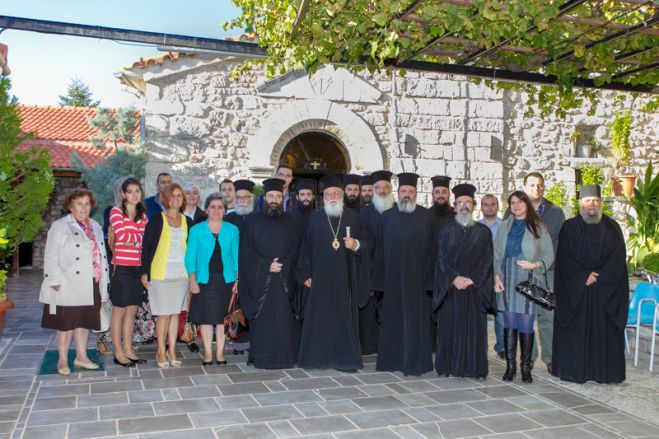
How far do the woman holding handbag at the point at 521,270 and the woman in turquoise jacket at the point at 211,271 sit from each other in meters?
2.61

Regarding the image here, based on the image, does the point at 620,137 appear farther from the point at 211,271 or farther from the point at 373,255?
the point at 211,271

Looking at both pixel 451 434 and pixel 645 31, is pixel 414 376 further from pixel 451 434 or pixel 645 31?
pixel 645 31

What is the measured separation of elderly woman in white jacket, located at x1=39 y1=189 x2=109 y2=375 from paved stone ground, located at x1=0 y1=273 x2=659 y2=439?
1.36 feet

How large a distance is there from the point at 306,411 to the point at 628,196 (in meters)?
10.8

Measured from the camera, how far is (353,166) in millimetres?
12375

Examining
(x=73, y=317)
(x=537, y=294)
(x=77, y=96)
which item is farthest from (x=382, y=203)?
(x=77, y=96)

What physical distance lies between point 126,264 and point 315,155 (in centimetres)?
659

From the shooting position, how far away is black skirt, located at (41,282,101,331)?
19.5 feet

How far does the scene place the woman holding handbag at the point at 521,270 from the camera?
19.3ft

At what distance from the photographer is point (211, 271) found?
6387 mm

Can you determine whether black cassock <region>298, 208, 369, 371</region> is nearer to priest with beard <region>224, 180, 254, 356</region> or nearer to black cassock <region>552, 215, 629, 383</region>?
priest with beard <region>224, 180, 254, 356</region>

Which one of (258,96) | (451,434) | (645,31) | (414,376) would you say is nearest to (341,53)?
(645,31)

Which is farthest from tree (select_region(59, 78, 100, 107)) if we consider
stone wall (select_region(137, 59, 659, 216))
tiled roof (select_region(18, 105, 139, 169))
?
stone wall (select_region(137, 59, 659, 216))

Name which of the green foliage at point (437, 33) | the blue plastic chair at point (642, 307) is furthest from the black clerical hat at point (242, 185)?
the blue plastic chair at point (642, 307)
